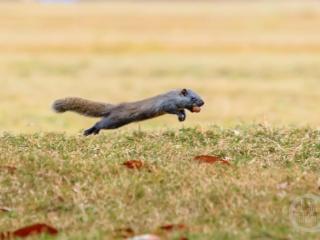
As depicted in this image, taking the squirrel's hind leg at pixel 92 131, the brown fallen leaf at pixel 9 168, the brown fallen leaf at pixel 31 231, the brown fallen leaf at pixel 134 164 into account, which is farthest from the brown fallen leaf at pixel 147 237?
the squirrel's hind leg at pixel 92 131

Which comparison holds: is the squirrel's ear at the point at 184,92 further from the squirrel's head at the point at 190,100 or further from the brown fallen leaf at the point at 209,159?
the brown fallen leaf at the point at 209,159

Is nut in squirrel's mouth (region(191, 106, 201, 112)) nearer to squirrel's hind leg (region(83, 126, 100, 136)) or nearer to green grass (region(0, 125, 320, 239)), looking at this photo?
squirrel's hind leg (region(83, 126, 100, 136))

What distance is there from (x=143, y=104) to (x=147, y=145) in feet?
4.53

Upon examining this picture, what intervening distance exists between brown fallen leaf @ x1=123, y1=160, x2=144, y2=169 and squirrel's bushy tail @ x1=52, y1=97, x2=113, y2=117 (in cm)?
241

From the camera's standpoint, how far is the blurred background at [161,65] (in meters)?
16.3

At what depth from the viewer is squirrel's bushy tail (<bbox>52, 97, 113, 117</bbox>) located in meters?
8.08

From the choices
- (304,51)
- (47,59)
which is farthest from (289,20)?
(47,59)

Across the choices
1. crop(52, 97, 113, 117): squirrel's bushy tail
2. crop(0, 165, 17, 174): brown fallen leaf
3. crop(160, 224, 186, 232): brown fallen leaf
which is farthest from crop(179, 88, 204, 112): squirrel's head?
crop(160, 224, 186, 232): brown fallen leaf

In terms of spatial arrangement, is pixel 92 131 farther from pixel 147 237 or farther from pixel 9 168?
pixel 147 237

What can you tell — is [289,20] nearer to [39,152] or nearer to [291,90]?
[291,90]

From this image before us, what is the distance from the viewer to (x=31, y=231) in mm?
4691

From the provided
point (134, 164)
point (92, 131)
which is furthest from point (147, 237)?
point (92, 131)

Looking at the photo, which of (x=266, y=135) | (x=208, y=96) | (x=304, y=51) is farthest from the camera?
(x=304, y=51)

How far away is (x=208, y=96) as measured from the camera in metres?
19.0
